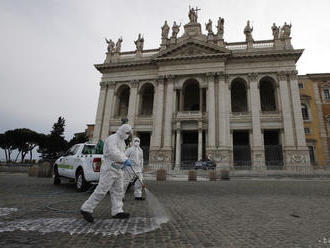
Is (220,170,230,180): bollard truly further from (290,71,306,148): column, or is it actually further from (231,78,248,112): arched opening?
(231,78,248,112): arched opening

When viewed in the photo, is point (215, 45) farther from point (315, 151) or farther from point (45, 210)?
point (45, 210)

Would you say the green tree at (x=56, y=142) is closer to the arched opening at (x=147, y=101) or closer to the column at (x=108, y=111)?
the column at (x=108, y=111)

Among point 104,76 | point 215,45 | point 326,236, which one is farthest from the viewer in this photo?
point 104,76

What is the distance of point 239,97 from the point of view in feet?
95.1

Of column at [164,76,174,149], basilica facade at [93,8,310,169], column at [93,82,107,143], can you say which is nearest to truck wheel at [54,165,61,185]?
basilica facade at [93,8,310,169]

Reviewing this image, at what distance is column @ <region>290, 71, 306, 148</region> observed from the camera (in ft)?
72.5

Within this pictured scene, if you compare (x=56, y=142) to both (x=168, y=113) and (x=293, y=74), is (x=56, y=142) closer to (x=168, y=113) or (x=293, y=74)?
(x=168, y=113)

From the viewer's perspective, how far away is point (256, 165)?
2136cm

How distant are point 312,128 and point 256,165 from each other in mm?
13674

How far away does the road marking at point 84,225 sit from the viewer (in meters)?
2.82

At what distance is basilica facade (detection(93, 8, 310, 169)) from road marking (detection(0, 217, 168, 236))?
19.4 metres

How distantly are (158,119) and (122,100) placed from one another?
962 cm

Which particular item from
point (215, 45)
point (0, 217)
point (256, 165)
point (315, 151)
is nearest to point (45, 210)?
point (0, 217)

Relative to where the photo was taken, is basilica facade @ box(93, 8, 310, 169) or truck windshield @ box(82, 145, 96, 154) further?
basilica facade @ box(93, 8, 310, 169)
